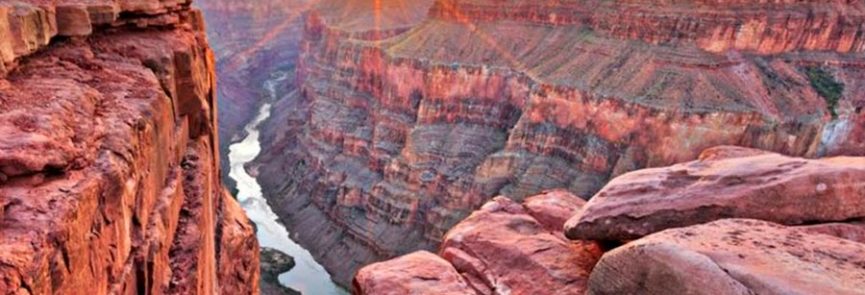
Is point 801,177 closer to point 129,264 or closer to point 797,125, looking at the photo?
point 129,264

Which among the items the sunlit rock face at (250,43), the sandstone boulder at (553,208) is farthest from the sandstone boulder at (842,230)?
the sunlit rock face at (250,43)

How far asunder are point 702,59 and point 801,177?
102ft

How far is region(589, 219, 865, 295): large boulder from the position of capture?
25.9ft

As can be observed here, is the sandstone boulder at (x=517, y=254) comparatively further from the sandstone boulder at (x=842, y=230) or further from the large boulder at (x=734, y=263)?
the sandstone boulder at (x=842, y=230)

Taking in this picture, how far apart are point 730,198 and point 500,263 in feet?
15.4

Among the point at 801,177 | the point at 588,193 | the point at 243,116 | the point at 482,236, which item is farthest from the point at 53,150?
the point at 243,116

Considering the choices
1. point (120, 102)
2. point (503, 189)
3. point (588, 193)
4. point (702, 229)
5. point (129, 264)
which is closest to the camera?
point (129, 264)

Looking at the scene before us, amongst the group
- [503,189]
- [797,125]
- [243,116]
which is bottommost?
[243,116]

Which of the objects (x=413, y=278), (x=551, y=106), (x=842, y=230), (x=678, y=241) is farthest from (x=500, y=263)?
(x=551, y=106)

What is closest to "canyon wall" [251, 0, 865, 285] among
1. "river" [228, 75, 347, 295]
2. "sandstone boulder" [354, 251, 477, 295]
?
"river" [228, 75, 347, 295]

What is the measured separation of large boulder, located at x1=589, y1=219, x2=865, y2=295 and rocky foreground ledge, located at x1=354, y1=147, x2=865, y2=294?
0.05ft

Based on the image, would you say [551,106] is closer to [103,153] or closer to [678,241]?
[678,241]

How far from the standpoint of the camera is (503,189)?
41.8m

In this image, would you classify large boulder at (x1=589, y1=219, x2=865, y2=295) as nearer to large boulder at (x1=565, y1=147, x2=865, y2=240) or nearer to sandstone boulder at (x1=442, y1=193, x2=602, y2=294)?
large boulder at (x1=565, y1=147, x2=865, y2=240)
